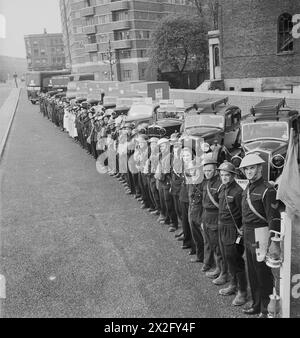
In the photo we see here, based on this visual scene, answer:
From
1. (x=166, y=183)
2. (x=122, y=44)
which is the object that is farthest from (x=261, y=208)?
(x=122, y=44)

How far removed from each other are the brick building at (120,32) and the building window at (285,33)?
115 ft

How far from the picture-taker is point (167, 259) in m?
7.84

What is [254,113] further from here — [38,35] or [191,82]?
[38,35]

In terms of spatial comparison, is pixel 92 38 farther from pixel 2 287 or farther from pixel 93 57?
pixel 2 287

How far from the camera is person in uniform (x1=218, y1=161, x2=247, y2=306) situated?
610 centimetres

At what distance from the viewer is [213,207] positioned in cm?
658

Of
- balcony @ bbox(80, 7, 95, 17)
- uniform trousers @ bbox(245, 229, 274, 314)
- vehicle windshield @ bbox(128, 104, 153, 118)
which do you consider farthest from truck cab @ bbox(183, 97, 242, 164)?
→ balcony @ bbox(80, 7, 95, 17)

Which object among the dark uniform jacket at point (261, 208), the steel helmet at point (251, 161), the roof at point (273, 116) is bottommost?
the dark uniform jacket at point (261, 208)

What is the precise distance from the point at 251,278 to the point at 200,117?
8286 mm

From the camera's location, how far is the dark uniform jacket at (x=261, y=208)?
5.38 metres

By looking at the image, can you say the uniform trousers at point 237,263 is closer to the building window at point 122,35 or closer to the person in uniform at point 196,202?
the person in uniform at point 196,202

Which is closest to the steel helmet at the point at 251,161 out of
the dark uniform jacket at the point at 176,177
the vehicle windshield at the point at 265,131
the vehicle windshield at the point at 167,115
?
the dark uniform jacket at the point at 176,177

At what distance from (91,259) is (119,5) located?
2524 inches
